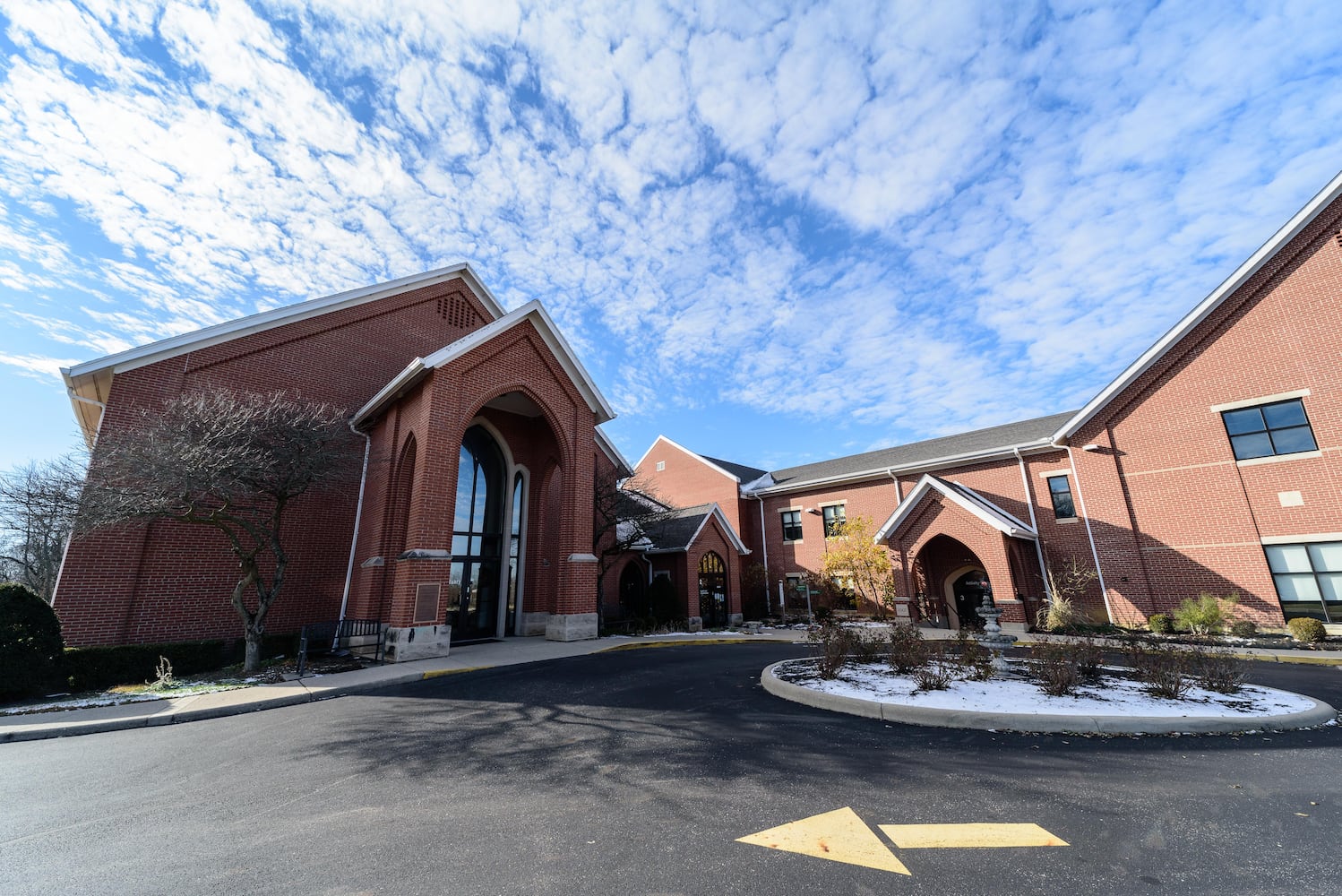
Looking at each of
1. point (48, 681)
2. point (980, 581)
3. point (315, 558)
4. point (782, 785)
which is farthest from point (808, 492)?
point (48, 681)

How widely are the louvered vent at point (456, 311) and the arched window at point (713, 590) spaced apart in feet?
43.1

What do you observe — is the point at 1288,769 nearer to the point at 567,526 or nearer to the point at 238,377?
the point at 567,526

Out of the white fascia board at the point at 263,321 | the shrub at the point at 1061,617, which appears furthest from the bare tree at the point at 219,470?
the shrub at the point at 1061,617

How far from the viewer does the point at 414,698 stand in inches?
303

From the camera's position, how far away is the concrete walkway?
6594 mm

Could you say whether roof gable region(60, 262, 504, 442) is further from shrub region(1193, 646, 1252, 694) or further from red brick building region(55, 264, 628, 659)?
shrub region(1193, 646, 1252, 694)

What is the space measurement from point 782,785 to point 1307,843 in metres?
3.24

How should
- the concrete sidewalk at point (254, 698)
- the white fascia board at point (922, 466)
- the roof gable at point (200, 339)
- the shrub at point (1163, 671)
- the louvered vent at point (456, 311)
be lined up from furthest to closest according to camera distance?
the white fascia board at point (922, 466)
the louvered vent at point (456, 311)
the roof gable at point (200, 339)
the concrete sidewalk at point (254, 698)
the shrub at point (1163, 671)

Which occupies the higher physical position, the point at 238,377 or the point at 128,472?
the point at 238,377

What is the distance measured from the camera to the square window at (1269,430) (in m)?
14.1

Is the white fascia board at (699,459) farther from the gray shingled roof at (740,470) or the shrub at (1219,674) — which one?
the shrub at (1219,674)

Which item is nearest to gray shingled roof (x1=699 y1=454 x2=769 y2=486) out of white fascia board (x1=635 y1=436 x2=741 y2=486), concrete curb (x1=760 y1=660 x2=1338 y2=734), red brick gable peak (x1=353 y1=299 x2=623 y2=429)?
white fascia board (x1=635 y1=436 x2=741 y2=486)

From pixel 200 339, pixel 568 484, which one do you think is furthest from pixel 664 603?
pixel 200 339

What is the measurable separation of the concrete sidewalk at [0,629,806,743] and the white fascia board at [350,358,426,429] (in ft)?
22.1
